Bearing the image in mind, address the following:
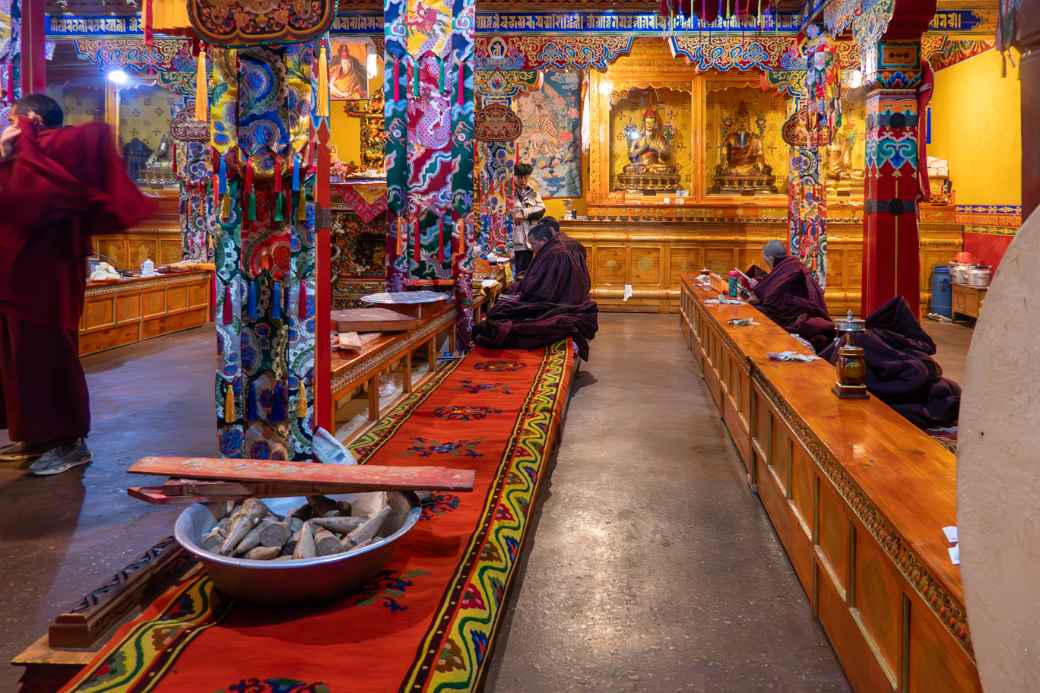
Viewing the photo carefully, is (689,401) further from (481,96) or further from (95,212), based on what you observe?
(481,96)

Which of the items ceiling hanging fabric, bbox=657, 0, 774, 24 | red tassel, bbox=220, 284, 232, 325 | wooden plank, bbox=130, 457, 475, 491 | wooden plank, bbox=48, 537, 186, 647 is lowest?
wooden plank, bbox=48, 537, 186, 647

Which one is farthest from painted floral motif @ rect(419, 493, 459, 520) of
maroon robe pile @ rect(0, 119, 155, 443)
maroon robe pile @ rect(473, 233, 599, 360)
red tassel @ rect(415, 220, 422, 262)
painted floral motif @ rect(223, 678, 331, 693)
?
maroon robe pile @ rect(473, 233, 599, 360)

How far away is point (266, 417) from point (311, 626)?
1169 mm

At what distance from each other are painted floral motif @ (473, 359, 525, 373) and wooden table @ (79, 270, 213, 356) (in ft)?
11.5

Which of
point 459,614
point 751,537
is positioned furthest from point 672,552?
point 459,614

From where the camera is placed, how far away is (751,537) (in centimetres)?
363

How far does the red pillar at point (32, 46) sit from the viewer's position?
6.14 meters

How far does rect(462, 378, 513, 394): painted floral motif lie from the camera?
17.1ft

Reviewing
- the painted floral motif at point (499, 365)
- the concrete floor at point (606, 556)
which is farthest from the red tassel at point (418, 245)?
the concrete floor at point (606, 556)

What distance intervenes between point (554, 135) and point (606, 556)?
1109cm

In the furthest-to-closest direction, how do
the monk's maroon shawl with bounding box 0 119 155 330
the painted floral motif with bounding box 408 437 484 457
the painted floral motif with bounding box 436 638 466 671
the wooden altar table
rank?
the wooden altar table < the monk's maroon shawl with bounding box 0 119 155 330 < the painted floral motif with bounding box 408 437 484 457 < the painted floral motif with bounding box 436 638 466 671

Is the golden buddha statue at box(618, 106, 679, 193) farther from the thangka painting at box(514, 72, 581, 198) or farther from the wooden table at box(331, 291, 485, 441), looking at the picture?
the wooden table at box(331, 291, 485, 441)

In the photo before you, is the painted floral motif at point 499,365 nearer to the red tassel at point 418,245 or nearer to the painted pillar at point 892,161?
the red tassel at point 418,245

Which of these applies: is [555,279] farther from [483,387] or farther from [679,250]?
[679,250]
